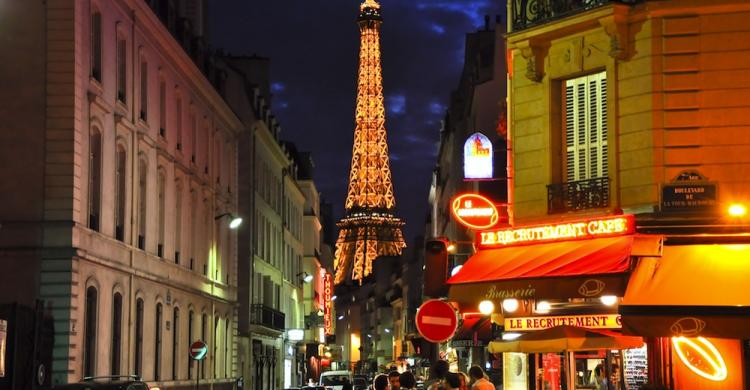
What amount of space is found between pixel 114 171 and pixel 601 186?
61.0 feet

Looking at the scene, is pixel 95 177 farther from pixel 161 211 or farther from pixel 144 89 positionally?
pixel 161 211

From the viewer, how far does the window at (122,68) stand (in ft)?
123

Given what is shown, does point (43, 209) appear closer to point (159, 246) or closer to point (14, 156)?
point (14, 156)

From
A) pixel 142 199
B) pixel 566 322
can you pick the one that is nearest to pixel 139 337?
pixel 142 199

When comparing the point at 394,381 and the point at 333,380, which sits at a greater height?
the point at 394,381

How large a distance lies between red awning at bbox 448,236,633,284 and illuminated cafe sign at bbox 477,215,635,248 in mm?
110

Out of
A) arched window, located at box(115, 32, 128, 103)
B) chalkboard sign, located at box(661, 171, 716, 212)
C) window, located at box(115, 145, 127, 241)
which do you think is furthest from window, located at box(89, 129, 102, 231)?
chalkboard sign, located at box(661, 171, 716, 212)

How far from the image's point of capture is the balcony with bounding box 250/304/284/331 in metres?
64.3

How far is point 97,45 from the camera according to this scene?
114ft

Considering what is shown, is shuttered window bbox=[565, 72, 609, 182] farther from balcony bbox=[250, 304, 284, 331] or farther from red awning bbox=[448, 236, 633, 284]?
balcony bbox=[250, 304, 284, 331]

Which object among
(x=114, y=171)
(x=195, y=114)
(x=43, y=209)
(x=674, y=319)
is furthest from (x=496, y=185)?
(x=674, y=319)

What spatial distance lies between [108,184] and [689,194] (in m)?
19.9

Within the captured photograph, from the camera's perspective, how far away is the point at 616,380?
22.0 meters

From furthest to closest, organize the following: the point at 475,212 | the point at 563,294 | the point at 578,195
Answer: the point at 475,212 → the point at 578,195 → the point at 563,294
